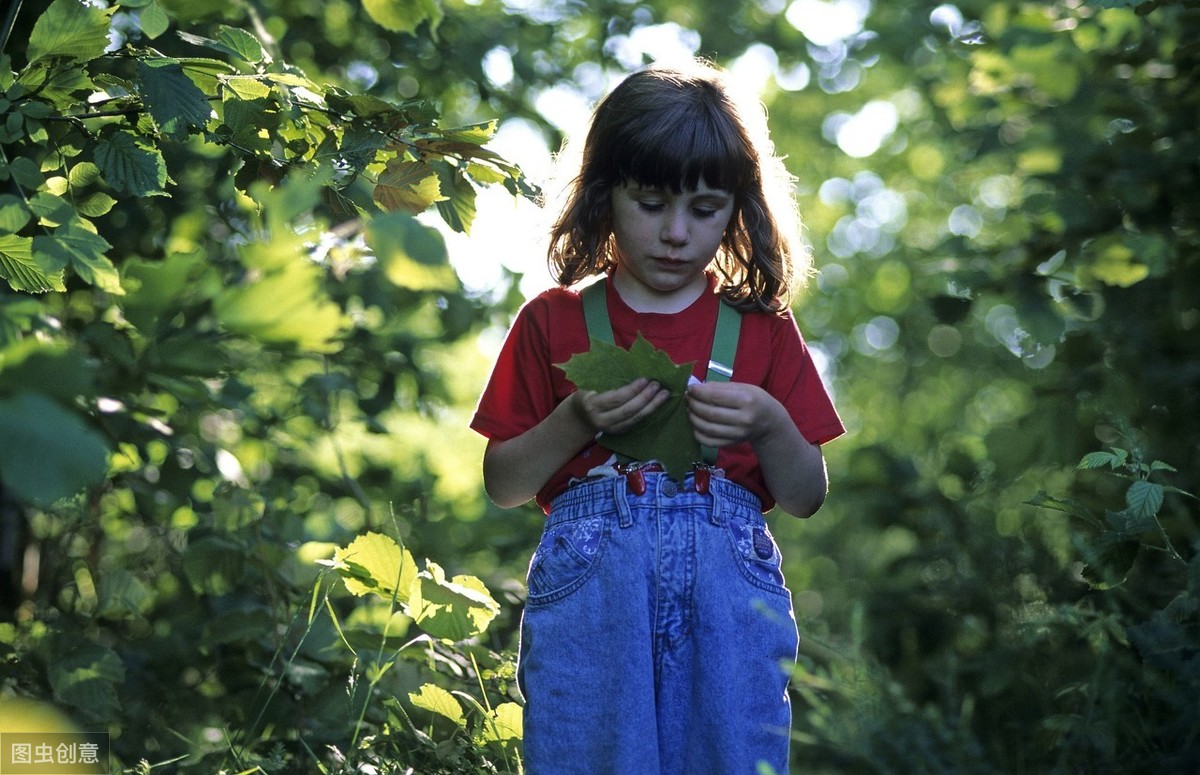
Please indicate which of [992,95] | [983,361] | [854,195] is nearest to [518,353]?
[992,95]

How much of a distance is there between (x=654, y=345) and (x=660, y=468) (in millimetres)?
222

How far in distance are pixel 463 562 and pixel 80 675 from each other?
1.51 metres

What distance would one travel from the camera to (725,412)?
5.95 ft

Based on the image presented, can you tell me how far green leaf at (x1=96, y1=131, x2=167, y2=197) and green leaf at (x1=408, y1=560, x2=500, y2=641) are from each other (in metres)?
0.81

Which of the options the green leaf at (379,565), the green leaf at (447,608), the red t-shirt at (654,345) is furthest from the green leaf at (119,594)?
the red t-shirt at (654,345)

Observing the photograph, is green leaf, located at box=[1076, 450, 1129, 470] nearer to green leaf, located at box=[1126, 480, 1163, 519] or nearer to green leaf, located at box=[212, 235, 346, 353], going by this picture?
green leaf, located at box=[1126, 480, 1163, 519]

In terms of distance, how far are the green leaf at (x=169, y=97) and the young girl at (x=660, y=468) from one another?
63 cm

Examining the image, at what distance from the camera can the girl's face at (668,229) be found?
6.30ft

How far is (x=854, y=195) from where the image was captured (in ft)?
47.6

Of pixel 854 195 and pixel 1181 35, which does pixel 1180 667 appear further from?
pixel 854 195

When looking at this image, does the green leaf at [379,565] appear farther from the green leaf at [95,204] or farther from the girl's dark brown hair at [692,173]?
the green leaf at [95,204]

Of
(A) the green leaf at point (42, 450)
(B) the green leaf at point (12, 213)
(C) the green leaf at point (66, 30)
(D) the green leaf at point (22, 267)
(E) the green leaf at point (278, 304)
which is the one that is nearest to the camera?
(A) the green leaf at point (42, 450)

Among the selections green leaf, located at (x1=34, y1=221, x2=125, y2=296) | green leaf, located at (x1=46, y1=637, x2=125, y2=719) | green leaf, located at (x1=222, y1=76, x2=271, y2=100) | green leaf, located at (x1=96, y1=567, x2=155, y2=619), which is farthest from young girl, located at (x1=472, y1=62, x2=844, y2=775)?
green leaf, located at (x1=96, y1=567, x2=155, y2=619)

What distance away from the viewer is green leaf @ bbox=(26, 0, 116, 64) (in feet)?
5.48
